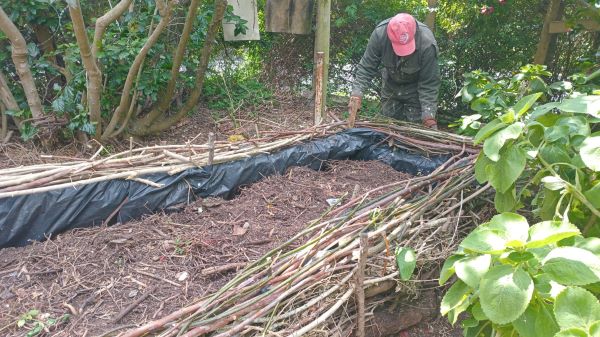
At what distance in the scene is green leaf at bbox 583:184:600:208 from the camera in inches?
53.3

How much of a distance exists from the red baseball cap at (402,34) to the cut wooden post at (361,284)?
2.51 m

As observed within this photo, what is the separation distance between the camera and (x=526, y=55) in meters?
5.68

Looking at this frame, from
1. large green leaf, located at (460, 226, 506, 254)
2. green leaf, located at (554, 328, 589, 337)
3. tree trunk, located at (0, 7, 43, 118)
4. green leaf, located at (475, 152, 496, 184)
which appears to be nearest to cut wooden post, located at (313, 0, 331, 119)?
tree trunk, located at (0, 7, 43, 118)

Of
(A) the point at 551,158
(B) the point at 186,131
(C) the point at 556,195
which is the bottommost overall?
(B) the point at 186,131

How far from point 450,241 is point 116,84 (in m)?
3.56

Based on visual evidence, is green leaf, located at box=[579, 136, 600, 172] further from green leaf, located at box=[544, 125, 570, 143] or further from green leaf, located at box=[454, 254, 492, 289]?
green leaf, located at box=[454, 254, 492, 289]

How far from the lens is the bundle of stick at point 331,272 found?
70.7 inches

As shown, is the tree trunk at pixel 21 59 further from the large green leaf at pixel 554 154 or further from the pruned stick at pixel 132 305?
the large green leaf at pixel 554 154

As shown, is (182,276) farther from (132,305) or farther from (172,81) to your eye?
(172,81)

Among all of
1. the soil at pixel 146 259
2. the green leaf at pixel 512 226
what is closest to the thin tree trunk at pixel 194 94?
the soil at pixel 146 259

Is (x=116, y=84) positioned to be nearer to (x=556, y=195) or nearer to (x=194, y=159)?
(x=194, y=159)

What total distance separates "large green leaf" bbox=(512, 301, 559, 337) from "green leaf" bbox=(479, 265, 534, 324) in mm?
106

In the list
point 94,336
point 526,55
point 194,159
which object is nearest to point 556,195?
point 94,336

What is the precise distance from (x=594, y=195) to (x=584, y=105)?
0.30m
